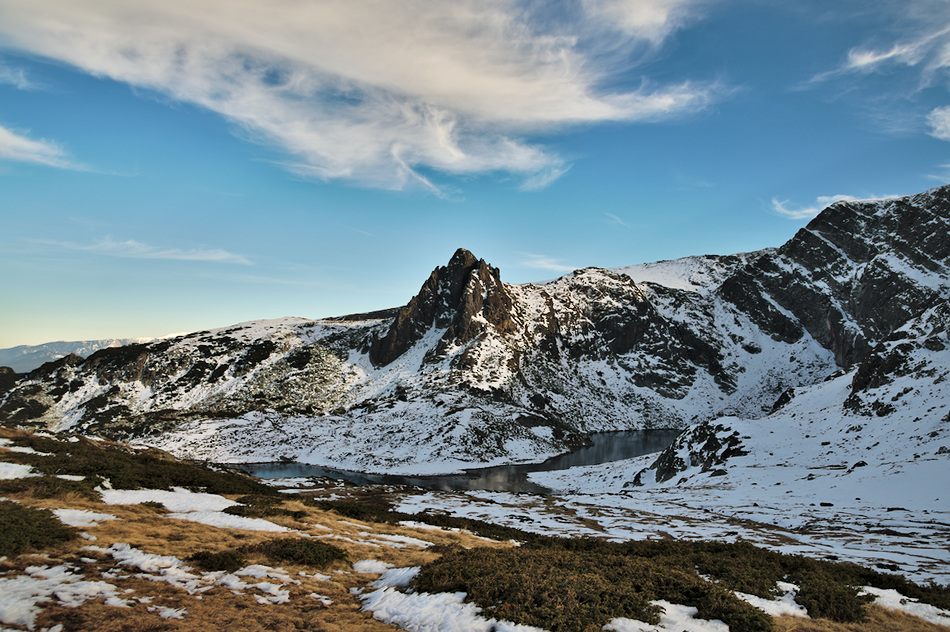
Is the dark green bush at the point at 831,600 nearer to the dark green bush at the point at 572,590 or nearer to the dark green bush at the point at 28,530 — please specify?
the dark green bush at the point at 572,590

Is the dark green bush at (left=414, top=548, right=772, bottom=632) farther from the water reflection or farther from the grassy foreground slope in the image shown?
the water reflection

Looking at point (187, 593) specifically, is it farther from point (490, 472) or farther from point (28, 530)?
point (490, 472)

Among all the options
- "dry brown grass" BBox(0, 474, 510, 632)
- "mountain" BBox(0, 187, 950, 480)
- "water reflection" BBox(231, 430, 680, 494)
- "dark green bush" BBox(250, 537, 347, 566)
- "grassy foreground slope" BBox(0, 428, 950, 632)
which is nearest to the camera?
"dry brown grass" BBox(0, 474, 510, 632)

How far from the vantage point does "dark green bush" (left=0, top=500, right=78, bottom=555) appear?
47.5 ft

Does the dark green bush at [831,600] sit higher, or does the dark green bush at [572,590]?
the dark green bush at [572,590]

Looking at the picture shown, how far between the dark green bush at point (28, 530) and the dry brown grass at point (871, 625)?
73.6 ft

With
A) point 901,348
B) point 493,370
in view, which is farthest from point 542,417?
point 901,348

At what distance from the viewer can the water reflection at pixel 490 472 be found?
93.0m

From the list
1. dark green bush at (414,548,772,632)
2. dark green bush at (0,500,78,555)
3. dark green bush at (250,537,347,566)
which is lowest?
dark green bush at (250,537,347,566)

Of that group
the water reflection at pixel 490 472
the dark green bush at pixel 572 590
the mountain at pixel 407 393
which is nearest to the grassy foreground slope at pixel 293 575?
the dark green bush at pixel 572 590

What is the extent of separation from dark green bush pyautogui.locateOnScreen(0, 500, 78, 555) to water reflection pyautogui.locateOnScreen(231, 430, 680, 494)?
74.5 metres

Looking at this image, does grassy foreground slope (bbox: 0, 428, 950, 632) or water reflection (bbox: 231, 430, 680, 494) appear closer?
grassy foreground slope (bbox: 0, 428, 950, 632)

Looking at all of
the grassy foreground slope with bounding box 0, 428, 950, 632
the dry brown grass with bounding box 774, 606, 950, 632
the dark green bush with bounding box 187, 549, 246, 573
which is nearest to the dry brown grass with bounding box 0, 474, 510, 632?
the grassy foreground slope with bounding box 0, 428, 950, 632

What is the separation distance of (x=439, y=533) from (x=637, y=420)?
169 meters
